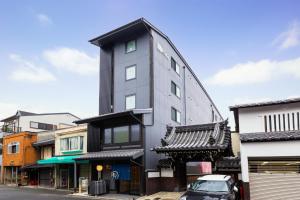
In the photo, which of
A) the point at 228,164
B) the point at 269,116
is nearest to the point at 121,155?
the point at 228,164

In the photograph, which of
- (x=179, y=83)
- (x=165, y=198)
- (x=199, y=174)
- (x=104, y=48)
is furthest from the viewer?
(x=179, y=83)

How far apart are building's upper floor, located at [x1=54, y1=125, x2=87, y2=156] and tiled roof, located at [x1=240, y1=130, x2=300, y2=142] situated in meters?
19.9

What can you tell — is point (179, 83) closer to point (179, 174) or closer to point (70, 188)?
point (179, 174)

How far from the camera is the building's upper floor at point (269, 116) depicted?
17938 mm

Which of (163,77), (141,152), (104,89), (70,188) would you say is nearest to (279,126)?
(141,152)

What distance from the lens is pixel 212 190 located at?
1603 centimetres

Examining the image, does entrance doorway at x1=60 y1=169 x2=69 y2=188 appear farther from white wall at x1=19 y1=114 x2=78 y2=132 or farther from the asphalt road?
white wall at x1=19 y1=114 x2=78 y2=132

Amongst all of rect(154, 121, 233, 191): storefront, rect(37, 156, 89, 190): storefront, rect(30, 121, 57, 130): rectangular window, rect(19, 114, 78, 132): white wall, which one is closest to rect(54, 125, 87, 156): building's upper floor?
rect(37, 156, 89, 190): storefront

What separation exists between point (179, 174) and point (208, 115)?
98.7 feet

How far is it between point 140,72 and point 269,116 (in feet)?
47.5

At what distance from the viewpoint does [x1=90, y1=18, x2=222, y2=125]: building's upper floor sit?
2970 centimetres

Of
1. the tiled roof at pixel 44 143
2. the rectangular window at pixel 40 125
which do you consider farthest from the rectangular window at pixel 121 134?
the rectangular window at pixel 40 125

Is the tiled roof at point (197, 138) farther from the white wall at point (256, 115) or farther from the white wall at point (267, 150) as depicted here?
the white wall at point (267, 150)

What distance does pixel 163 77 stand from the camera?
31578 millimetres
